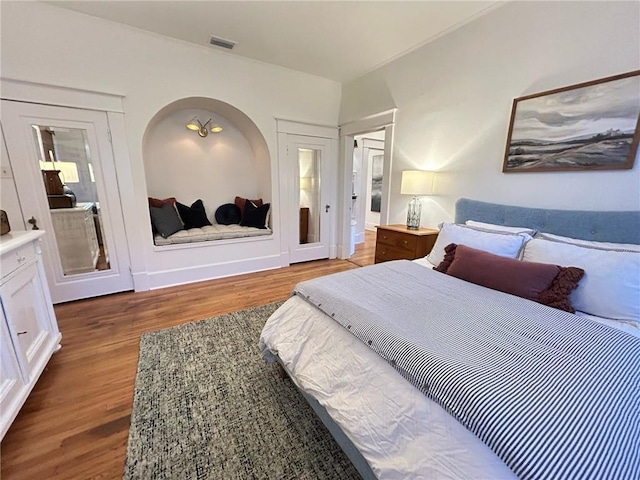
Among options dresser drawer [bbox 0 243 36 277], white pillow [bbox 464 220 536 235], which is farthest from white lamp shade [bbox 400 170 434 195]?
dresser drawer [bbox 0 243 36 277]

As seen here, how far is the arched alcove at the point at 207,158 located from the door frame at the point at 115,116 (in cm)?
65

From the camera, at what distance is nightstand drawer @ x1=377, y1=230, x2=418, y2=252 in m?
2.74

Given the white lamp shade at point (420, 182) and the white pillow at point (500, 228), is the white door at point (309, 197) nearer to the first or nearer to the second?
the white lamp shade at point (420, 182)

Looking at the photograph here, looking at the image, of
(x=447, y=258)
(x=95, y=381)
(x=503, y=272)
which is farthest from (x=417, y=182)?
(x=95, y=381)

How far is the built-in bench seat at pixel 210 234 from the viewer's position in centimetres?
329

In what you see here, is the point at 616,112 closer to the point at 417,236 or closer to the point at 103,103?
the point at 417,236

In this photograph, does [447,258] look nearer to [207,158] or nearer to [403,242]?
[403,242]

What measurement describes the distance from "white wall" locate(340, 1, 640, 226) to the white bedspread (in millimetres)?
2058

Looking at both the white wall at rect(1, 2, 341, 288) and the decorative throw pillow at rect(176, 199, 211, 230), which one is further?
the decorative throw pillow at rect(176, 199, 211, 230)

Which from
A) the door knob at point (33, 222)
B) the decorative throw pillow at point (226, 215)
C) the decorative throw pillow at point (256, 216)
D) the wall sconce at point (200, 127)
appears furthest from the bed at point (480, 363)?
the wall sconce at point (200, 127)

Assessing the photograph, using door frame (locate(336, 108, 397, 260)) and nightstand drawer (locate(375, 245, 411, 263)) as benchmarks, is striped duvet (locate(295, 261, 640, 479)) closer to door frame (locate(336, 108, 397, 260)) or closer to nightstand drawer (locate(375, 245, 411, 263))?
nightstand drawer (locate(375, 245, 411, 263))

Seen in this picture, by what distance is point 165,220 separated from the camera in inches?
133

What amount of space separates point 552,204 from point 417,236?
107 cm

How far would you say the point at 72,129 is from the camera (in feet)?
8.65
